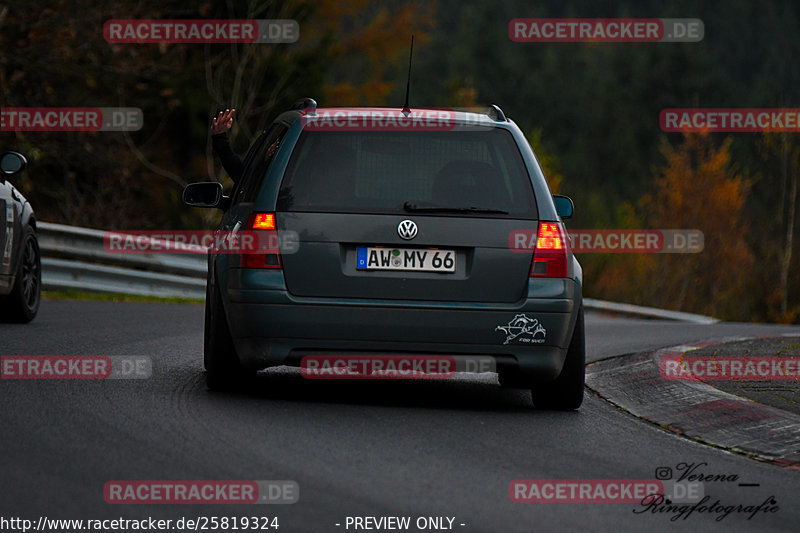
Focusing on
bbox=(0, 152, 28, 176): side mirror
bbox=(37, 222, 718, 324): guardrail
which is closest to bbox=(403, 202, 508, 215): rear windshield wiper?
bbox=(0, 152, 28, 176): side mirror

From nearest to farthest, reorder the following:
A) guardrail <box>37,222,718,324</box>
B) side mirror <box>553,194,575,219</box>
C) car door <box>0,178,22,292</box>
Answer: side mirror <box>553,194,575,219</box>
car door <box>0,178,22,292</box>
guardrail <box>37,222,718,324</box>

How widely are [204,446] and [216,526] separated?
1377 mm

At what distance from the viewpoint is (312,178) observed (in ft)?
26.4

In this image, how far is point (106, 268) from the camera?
17.5 meters

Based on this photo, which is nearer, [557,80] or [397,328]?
[397,328]

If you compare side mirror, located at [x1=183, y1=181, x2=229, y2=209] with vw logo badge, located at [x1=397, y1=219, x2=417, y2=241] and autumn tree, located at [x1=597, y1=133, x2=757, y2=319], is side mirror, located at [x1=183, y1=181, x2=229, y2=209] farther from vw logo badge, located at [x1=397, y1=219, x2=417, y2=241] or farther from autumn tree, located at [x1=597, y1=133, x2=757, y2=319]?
autumn tree, located at [x1=597, y1=133, x2=757, y2=319]

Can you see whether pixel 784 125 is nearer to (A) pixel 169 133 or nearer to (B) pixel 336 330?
(A) pixel 169 133

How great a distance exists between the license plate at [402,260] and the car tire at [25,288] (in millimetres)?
5176

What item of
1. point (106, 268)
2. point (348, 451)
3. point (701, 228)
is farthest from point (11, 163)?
point (701, 228)

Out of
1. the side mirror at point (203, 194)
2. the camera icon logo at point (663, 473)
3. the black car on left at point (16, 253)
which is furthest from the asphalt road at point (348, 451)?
the black car on left at point (16, 253)

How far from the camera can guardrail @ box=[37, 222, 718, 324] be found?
57.0 feet

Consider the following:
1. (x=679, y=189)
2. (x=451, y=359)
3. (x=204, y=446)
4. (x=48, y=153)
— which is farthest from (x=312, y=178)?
(x=679, y=189)

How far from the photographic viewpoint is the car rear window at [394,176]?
7.95 metres

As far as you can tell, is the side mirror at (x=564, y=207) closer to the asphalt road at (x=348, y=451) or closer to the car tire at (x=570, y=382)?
the car tire at (x=570, y=382)
